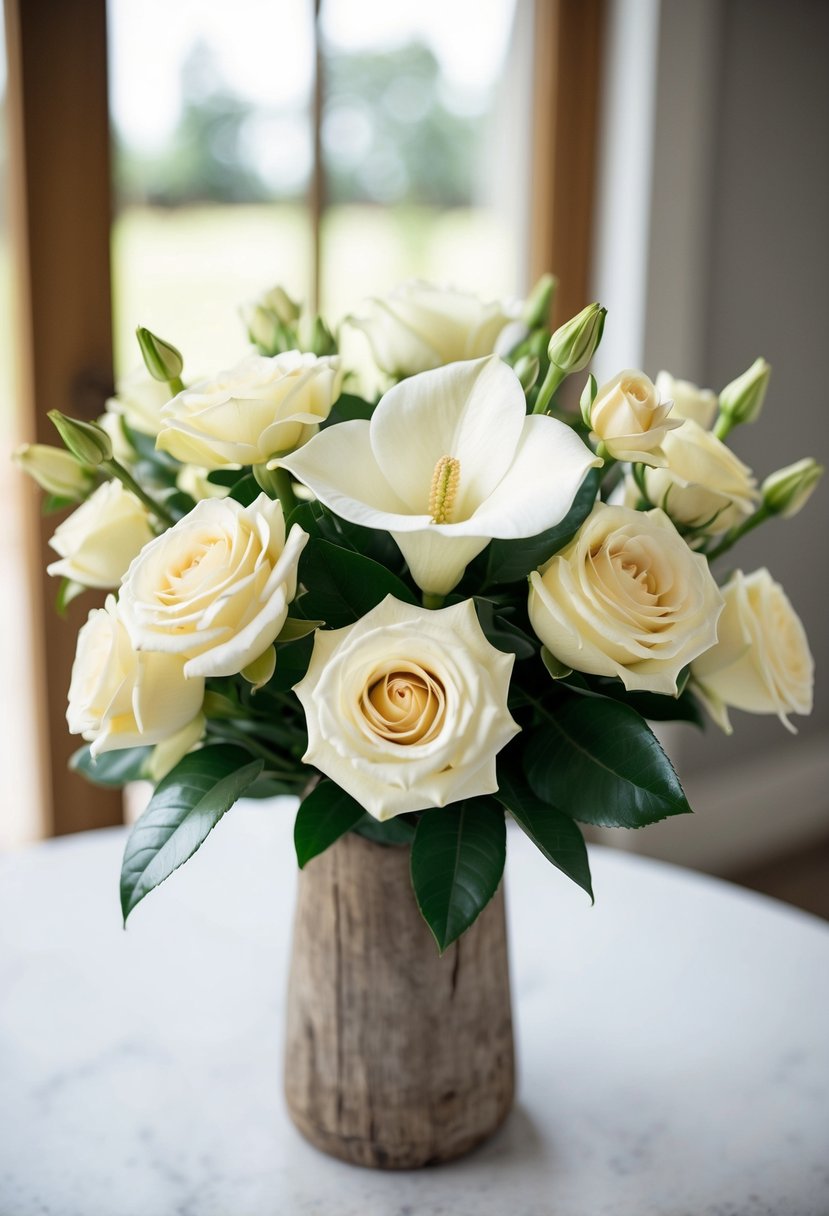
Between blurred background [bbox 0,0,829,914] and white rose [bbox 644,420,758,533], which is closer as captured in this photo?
white rose [bbox 644,420,758,533]

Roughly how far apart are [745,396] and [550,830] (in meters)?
0.30

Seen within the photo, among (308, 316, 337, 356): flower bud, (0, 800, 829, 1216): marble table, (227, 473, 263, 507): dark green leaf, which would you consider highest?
(308, 316, 337, 356): flower bud

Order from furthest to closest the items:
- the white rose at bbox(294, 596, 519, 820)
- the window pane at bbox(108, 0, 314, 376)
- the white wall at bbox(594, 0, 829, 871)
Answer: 1. the white wall at bbox(594, 0, 829, 871)
2. the window pane at bbox(108, 0, 314, 376)
3. the white rose at bbox(294, 596, 519, 820)

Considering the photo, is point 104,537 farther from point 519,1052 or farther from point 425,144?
point 425,144

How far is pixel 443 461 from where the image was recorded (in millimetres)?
485

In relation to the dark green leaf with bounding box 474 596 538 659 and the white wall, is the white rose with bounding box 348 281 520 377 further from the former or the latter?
the white wall

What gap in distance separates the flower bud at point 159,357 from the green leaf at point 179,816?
203mm

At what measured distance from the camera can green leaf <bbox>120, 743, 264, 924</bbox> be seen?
0.51 m

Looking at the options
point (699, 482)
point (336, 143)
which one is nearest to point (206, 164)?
point (336, 143)

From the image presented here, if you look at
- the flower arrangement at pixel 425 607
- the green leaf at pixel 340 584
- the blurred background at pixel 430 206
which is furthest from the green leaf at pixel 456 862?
the blurred background at pixel 430 206

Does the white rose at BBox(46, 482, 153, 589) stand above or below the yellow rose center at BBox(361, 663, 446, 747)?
above

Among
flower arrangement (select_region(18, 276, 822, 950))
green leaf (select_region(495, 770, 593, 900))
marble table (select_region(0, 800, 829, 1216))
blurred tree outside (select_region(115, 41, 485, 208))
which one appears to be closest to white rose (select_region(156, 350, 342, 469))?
flower arrangement (select_region(18, 276, 822, 950))

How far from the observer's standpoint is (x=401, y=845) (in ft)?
1.97

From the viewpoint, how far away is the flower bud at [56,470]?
0.62 metres
